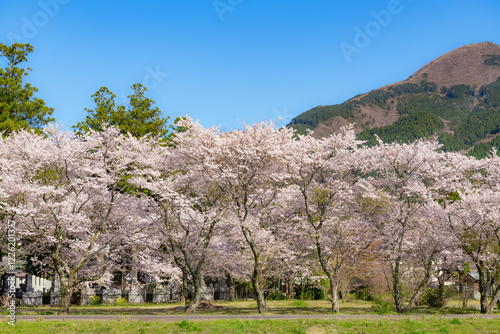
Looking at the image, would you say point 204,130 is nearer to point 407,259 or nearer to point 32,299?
point 407,259

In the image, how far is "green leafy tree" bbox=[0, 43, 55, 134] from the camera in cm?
3572

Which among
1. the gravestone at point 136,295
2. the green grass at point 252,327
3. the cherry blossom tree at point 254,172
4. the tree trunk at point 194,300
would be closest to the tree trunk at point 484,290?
the green grass at point 252,327

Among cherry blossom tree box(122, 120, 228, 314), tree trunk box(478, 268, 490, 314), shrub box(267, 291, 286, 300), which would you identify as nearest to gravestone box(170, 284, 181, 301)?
shrub box(267, 291, 286, 300)

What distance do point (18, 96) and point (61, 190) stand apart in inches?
771

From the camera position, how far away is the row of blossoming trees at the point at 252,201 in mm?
22703

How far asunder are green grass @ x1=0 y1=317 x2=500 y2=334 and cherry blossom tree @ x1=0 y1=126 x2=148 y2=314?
6.84 m

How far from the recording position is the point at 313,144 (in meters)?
25.0

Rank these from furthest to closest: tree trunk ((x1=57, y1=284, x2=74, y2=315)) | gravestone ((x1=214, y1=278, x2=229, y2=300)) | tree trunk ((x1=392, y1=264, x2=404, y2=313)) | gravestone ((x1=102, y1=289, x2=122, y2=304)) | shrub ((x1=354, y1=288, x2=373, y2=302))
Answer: gravestone ((x1=214, y1=278, x2=229, y2=300)) → shrub ((x1=354, y1=288, x2=373, y2=302)) → gravestone ((x1=102, y1=289, x2=122, y2=304)) → tree trunk ((x1=392, y1=264, x2=404, y2=313)) → tree trunk ((x1=57, y1=284, x2=74, y2=315))

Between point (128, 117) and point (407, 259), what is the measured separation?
92.7 feet

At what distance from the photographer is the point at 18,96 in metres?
36.7

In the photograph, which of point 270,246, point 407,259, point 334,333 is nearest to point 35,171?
point 270,246

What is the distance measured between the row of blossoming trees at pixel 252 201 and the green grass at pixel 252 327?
268 inches

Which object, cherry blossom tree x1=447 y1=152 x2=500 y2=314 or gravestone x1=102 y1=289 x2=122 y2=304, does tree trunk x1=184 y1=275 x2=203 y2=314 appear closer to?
gravestone x1=102 y1=289 x2=122 y2=304

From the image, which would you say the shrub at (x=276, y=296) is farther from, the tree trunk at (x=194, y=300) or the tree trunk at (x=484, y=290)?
the tree trunk at (x=484, y=290)
